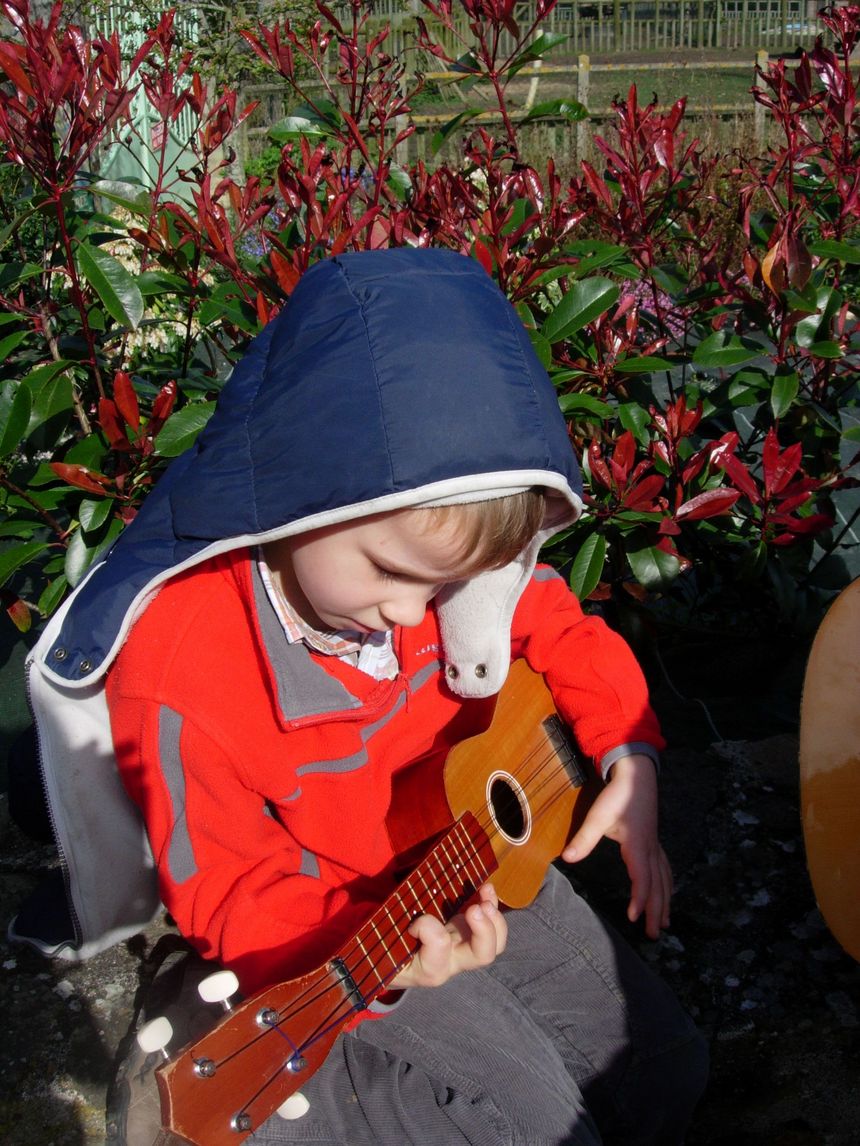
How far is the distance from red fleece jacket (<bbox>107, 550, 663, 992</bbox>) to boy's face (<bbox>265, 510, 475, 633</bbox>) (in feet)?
0.47

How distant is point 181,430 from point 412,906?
3.22ft

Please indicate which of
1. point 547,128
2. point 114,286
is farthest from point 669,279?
point 547,128

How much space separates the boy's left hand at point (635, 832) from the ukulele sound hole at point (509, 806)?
10 cm

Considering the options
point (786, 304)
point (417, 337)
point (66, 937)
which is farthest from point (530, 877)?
point (786, 304)

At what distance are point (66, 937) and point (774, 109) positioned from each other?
2.37 metres

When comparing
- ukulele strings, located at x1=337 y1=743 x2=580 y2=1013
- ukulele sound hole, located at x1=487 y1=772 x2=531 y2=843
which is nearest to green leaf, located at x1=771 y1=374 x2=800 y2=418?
ukulele strings, located at x1=337 y1=743 x2=580 y2=1013

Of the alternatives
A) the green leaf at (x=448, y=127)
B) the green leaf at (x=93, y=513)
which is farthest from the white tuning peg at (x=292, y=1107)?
the green leaf at (x=448, y=127)

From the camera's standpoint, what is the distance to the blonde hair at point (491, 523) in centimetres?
150

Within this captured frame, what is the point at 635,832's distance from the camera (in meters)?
1.92

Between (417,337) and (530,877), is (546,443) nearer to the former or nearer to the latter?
(417,337)

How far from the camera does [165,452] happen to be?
2.05m

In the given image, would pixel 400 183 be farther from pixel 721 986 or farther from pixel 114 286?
pixel 721 986

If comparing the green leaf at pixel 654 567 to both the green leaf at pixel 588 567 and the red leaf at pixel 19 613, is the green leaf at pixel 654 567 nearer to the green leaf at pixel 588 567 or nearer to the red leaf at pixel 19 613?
the green leaf at pixel 588 567

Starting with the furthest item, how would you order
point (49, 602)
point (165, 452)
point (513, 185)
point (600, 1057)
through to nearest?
point (513, 185)
point (49, 602)
point (165, 452)
point (600, 1057)
